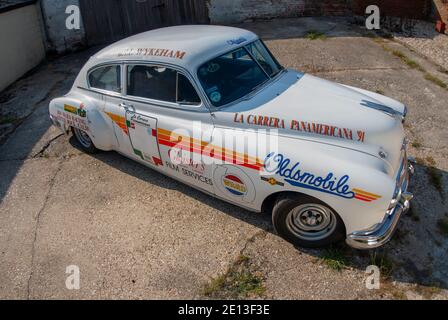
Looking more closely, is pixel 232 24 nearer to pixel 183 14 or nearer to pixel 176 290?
pixel 183 14

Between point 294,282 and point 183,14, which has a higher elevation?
point 183,14

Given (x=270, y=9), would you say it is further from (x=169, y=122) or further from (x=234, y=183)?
(x=234, y=183)

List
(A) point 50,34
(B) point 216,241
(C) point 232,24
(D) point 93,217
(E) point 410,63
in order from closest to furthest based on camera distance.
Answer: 1. (B) point 216,241
2. (D) point 93,217
3. (E) point 410,63
4. (A) point 50,34
5. (C) point 232,24

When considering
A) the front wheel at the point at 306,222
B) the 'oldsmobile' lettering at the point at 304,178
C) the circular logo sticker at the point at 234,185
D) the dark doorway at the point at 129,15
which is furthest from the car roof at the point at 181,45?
the dark doorway at the point at 129,15

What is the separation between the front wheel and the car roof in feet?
6.46

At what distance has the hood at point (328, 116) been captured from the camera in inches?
157

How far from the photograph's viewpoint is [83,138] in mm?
6141

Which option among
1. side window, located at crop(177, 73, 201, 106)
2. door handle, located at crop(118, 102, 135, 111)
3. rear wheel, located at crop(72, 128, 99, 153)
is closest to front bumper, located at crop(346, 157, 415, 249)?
side window, located at crop(177, 73, 201, 106)

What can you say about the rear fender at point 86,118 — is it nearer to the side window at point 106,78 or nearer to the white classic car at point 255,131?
the white classic car at point 255,131

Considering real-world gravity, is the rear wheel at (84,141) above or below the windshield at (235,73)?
below

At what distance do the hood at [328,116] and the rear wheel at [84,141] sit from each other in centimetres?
278

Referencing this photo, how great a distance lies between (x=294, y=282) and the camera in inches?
154
